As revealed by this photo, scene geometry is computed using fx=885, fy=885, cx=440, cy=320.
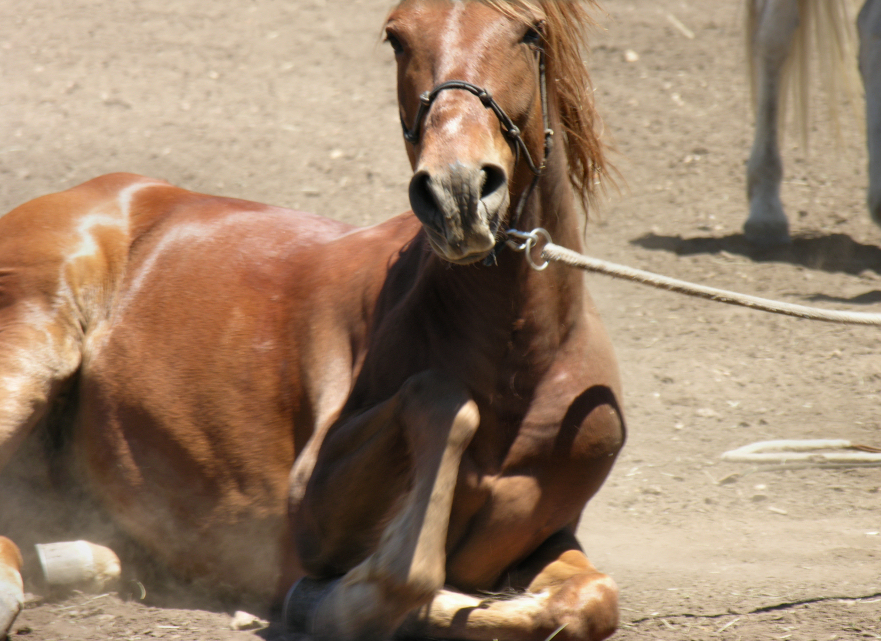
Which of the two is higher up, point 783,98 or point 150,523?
point 783,98

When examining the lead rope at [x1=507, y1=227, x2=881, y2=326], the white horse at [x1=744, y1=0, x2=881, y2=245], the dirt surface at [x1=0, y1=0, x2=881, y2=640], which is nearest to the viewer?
the lead rope at [x1=507, y1=227, x2=881, y2=326]

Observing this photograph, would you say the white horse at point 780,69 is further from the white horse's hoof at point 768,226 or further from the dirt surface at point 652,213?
the dirt surface at point 652,213

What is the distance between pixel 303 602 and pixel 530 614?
0.57m

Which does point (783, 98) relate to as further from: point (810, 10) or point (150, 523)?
point (150, 523)

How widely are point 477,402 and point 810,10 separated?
5.05 metres

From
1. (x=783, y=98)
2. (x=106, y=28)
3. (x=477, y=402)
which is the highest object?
(x=106, y=28)

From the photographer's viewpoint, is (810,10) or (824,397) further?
(810,10)

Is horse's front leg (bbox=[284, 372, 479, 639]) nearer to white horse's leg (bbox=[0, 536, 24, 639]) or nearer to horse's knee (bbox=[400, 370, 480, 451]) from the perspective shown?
horse's knee (bbox=[400, 370, 480, 451])

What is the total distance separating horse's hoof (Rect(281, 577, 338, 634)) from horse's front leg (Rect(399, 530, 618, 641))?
0.22 metres

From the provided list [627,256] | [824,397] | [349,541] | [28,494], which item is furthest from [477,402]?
[627,256]

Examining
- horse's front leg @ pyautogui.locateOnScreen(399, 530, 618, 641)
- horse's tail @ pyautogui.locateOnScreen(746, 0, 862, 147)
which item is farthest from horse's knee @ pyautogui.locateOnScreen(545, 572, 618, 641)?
horse's tail @ pyautogui.locateOnScreen(746, 0, 862, 147)

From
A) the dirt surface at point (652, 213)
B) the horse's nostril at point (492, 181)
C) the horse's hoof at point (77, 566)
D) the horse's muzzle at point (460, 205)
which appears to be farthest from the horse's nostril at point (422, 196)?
the horse's hoof at point (77, 566)

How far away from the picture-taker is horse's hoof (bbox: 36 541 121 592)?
8.54 feet

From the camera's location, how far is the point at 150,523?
2.68 metres
